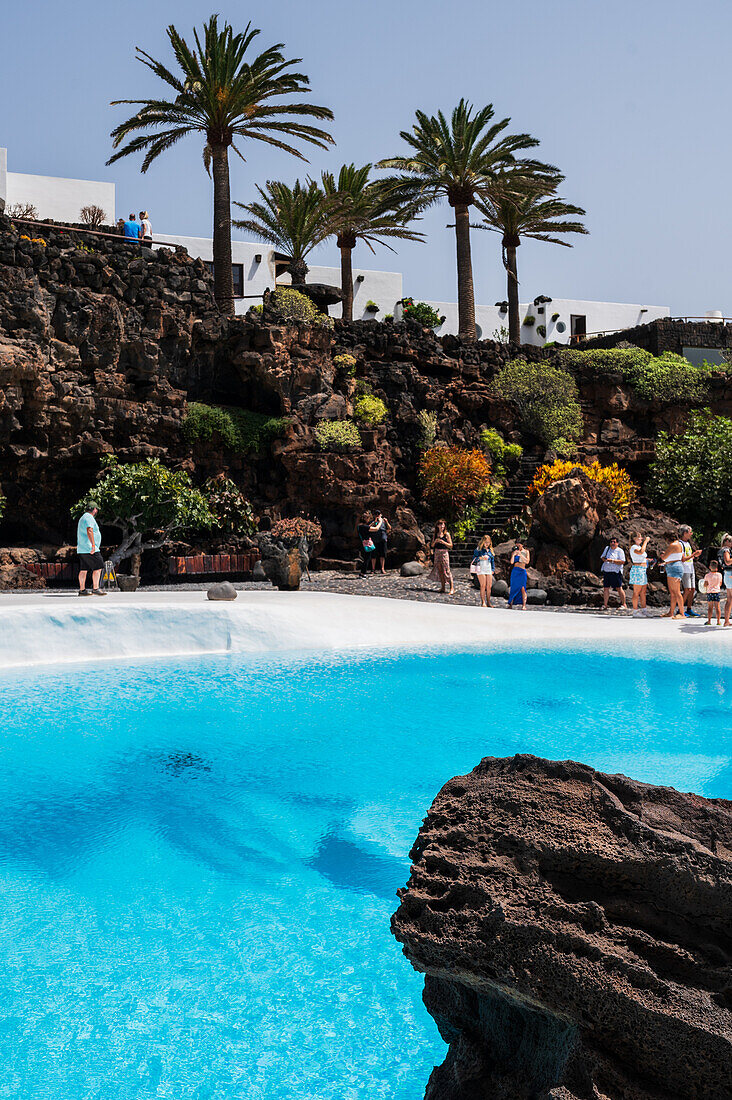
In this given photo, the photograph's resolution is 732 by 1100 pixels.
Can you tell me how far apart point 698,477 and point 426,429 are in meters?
8.09

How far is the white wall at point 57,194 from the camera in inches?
1217

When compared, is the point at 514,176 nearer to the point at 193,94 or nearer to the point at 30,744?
the point at 193,94

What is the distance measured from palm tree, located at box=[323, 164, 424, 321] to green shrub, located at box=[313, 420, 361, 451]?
303 inches

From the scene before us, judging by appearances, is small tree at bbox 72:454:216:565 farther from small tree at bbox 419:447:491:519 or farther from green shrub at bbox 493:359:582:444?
green shrub at bbox 493:359:582:444

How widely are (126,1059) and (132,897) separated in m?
1.60

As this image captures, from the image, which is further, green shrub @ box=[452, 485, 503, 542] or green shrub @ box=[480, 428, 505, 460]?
green shrub @ box=[480, 428, 505, 460]

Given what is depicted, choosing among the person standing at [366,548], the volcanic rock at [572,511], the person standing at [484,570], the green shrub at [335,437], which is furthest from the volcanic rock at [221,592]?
the green shrub at [335,437]

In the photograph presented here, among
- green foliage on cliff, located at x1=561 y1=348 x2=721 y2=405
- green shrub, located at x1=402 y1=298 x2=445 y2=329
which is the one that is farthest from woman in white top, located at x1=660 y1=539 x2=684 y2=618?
green shrub, located at x1=402 y1=298 x2=445 y2=329

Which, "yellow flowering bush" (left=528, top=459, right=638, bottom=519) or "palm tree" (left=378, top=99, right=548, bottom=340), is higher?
"palm tree" (left=378, top=99, right=548, bottom=340)

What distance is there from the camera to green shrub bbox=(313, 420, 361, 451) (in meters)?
22.4

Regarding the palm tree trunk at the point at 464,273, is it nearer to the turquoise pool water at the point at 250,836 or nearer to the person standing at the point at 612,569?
the person standing at the point at 612,569

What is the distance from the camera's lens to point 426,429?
998 inches

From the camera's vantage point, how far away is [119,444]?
20.8 m

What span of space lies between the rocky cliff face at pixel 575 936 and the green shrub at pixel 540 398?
26165 mm
